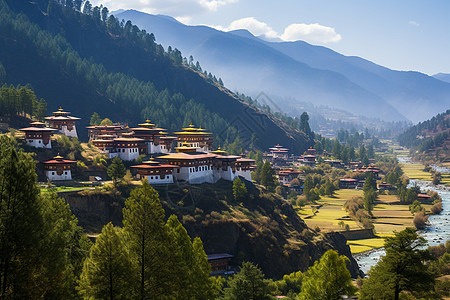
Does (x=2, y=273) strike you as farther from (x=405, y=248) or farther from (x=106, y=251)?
(x=405, y=248)

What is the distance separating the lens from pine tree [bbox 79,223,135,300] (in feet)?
111

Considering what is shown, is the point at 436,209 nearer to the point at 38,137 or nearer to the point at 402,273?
the point at 38,137

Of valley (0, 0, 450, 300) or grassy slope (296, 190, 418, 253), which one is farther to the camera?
grassy slope (296, 190, 418, 253)

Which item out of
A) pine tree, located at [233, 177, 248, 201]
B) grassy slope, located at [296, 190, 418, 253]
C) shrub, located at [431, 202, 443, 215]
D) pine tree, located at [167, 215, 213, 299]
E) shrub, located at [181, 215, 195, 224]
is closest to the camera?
pine tree, located at [167, 215, 213, 299]

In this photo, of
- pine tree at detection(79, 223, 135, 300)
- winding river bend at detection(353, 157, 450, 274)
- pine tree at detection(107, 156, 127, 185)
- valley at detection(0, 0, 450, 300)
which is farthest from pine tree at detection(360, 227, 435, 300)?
pine tree at detection(107, 156, 127, 185)

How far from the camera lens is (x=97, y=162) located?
9844 cm

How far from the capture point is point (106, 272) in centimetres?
3416

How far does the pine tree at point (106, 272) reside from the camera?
33969mm

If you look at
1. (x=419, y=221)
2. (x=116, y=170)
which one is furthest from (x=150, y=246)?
(x=419, y=221)

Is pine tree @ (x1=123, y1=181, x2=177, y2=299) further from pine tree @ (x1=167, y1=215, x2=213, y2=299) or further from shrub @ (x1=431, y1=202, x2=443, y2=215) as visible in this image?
shrub @ (x1=431, y1=202, x2=443, y2=215)

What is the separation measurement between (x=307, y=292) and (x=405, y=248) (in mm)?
11963

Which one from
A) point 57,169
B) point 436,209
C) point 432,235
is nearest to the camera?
point 57,169

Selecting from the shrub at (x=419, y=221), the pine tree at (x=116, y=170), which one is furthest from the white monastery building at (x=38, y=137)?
the shrub at (x=419, y=221)

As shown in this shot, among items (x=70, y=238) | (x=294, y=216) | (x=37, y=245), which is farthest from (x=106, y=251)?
(x=294, y=216)
